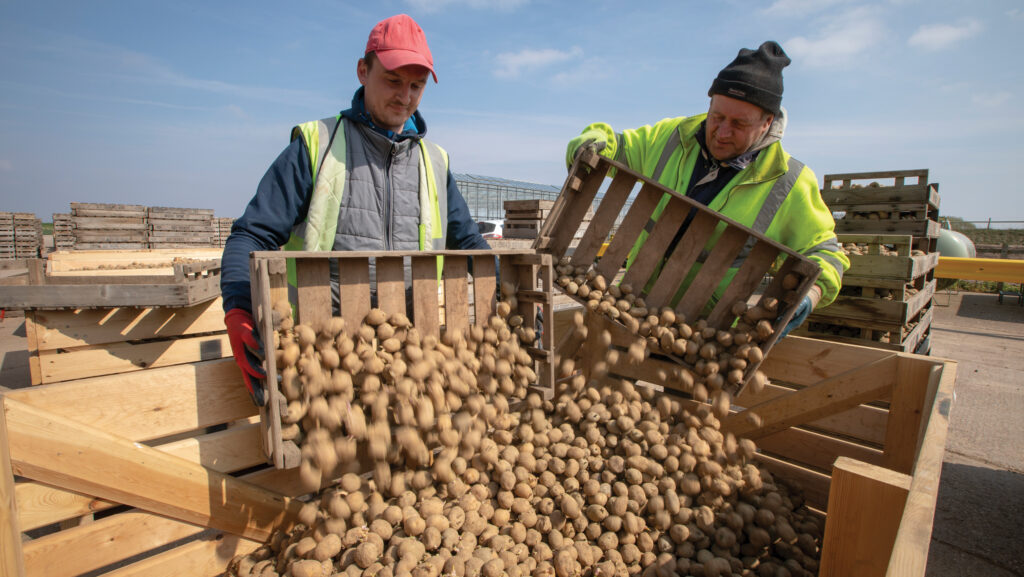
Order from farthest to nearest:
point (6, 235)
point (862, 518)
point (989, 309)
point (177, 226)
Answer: point (6, 235) < point (177, 226) < point (989, 309) < point (862, 518)

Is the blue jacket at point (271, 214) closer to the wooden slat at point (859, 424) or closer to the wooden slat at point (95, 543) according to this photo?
the wooden slat at point (95, 543)

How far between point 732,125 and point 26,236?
83.8 feet

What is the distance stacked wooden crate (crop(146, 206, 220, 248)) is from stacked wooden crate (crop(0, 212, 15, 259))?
1187 centimetres

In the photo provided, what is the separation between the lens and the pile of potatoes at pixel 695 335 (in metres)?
2.42

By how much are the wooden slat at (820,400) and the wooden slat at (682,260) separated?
0.79 meters

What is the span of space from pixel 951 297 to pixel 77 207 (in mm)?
20598

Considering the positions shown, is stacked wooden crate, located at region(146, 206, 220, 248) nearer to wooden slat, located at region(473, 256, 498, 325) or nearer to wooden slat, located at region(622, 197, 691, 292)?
wooden slat, located at region(473, 256, 498, 325)

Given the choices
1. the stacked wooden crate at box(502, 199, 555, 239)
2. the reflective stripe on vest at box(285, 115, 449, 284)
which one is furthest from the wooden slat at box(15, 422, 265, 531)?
the stacked wooden crate at box(502, 199, 555, 239)

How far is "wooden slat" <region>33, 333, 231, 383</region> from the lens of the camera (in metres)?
3.20

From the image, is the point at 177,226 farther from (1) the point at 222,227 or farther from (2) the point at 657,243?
(2) the point at 657,243

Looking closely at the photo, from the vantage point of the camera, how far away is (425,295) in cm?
220

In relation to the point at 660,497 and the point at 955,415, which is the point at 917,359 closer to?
the point at 660,497

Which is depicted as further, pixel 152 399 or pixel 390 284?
pixel 390 284

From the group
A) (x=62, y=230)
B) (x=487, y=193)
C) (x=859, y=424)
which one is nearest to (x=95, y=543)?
(x=859, y=424)
